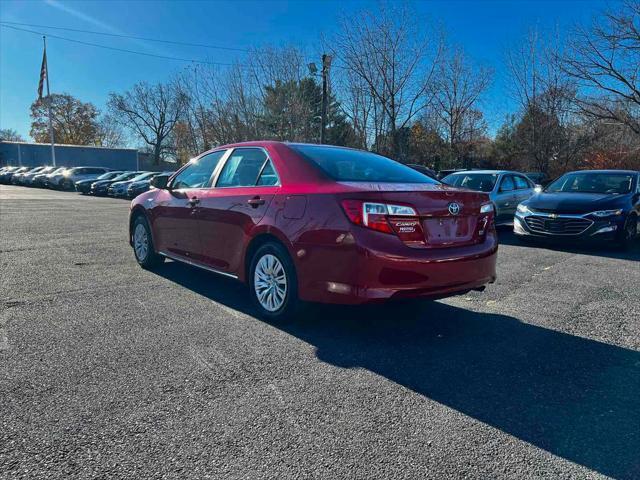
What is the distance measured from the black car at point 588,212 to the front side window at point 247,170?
607 cm

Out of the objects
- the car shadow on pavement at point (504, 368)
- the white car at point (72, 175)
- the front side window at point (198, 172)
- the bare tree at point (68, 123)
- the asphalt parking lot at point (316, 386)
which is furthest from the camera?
the bare tree at point (68, 123)

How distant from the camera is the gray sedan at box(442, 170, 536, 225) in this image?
1112cm

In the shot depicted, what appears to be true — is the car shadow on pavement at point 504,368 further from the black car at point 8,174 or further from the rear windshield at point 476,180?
the black car at point 8,174

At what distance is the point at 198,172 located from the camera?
555 cm

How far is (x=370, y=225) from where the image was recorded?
348 centimetres

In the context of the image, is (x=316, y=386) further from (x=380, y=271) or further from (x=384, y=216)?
(x=384, y=216)

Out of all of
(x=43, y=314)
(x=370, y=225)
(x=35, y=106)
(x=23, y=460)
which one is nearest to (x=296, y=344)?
(x=370, y=225)

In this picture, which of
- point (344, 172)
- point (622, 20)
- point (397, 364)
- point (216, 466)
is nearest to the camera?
point (216, 466)

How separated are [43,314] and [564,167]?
30.2 metres

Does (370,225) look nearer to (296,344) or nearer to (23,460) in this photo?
(296,344)

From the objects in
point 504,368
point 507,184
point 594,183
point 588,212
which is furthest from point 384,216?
point 507,184

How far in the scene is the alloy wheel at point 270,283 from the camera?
4102 mm

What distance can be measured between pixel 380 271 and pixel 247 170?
77.2 inches

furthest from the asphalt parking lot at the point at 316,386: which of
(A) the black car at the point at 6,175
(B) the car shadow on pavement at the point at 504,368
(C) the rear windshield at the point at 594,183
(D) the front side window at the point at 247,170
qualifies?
(A) the black car at the point at 6,175
